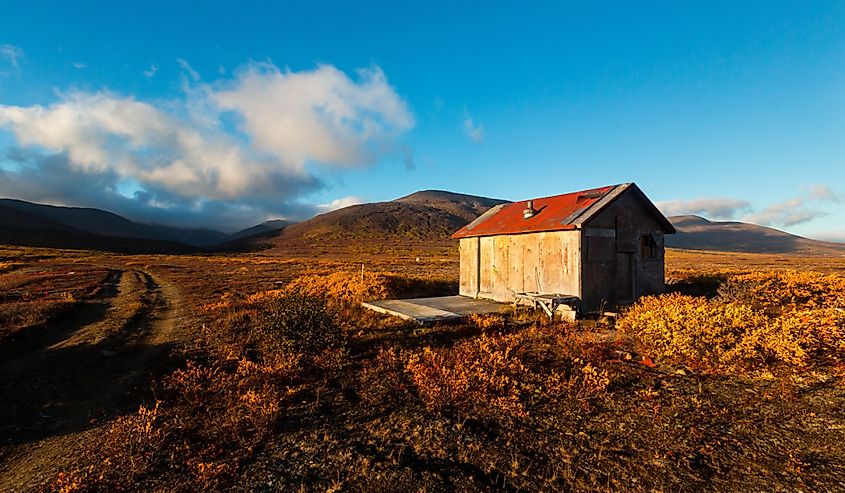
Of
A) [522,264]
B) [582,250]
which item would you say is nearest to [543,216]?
[522,264]

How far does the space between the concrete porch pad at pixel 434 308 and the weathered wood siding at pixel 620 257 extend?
4308mm

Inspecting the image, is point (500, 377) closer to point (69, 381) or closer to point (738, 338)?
point (738, 338)

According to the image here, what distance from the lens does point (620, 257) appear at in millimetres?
17344

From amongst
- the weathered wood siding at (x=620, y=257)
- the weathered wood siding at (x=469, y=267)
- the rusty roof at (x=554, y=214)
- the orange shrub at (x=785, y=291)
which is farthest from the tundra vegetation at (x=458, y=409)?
the weathered wood siding at (x=469, y=267)

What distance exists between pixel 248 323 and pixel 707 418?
48.1 feet

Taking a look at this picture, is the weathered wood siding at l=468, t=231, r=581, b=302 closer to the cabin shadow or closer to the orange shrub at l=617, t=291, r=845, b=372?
the orange shrub at l=617, t=291, r=845, b=372

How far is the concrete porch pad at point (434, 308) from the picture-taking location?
15.0 meters

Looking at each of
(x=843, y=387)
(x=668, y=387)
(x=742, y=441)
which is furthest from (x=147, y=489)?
(x=843, y=387)

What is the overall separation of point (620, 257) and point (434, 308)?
28.6 feet

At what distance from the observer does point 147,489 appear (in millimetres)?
5273

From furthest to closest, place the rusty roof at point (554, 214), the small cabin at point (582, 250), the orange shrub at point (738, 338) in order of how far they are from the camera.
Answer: the rusty roof at point (554, 214) < the small cabin at point (582, 250) < the orange shrub at point (738, 338)

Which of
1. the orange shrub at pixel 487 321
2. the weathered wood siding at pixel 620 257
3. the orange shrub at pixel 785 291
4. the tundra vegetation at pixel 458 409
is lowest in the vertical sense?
the tundra vegetation at pixel 458 409

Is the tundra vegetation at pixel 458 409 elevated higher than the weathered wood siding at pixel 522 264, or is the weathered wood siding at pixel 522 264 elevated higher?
the weathered wood siding at pixel 522 264

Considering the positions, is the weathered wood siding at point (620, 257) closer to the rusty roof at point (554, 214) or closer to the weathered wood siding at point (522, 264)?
the rusty roof at point (554, 214)
